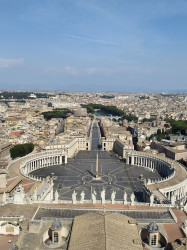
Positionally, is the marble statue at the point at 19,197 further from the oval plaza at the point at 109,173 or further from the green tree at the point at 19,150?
the green tree at the point at 19,150

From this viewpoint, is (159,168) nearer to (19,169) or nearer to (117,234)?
(19,169)

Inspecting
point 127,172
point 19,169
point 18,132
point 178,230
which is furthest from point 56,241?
point 18,132

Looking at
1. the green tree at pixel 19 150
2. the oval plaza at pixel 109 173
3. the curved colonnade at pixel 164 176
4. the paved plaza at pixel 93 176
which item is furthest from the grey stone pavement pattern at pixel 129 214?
the green tree at pixel 19 150

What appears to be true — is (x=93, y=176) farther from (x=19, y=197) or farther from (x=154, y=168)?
(x=19, y=197)

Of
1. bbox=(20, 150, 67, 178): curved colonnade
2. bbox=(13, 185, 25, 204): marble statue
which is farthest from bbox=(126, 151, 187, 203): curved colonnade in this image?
bbox=(13, 185, 25, 204): marble statue

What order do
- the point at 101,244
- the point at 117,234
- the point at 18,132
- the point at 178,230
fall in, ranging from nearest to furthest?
1. the point at 101,244
2. the point at 117,234
3. the point at 178,230
4. the point at 18,132

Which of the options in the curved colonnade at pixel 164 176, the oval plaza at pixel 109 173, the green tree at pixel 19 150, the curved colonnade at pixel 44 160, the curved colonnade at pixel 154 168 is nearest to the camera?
the curved colonnade at pixel 164 176
